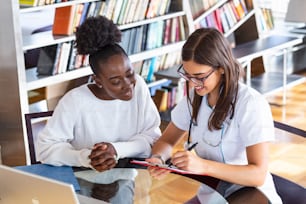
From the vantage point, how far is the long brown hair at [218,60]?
1.97m

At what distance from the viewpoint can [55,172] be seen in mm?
2037

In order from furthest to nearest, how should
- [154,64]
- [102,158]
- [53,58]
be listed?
1. [154,64]
2. [53,58]
3. [102,158]

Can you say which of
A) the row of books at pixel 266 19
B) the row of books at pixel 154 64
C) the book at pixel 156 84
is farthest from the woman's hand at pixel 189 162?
the row of books at pixel 266 19

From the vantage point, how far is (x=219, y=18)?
507 centimetres

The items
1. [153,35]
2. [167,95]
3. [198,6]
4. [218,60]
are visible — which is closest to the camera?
[218,60]

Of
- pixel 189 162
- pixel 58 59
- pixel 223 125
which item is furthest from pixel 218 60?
pixel 58 59

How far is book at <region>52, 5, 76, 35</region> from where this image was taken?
3.76 m

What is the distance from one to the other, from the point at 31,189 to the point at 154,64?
3.24 metres

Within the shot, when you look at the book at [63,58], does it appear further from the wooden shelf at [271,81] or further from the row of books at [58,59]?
the wooden shelf at [271,81]

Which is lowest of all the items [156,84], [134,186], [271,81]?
[271,81]

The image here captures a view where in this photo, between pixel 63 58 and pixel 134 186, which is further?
pixel 63 58

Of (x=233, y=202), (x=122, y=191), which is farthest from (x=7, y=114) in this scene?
(x=233, y=202)

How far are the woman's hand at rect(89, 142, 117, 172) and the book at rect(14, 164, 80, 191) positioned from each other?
0.10 m

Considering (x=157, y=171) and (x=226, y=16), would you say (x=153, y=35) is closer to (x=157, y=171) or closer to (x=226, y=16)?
(x=226, y=16)
